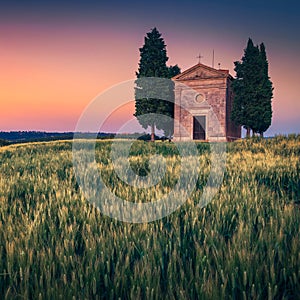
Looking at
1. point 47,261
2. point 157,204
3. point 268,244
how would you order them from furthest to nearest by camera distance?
point 157,204 < point 268,244 < point 47,261

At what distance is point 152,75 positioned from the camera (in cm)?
3731

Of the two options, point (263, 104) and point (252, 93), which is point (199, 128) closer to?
point (252, 93)

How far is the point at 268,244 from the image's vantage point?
11.8ft

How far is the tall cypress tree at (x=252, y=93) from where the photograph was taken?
116 ft

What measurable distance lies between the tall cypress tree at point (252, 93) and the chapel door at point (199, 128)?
12.4ft

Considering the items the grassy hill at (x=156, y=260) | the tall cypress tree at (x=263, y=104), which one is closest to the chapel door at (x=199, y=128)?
the tall cypress tree at (x=263, y=104)

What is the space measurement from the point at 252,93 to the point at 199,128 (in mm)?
7016

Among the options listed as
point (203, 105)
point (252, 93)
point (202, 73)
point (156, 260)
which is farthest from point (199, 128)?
point (156, 260)

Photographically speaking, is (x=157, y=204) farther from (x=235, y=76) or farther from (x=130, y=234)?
(x=235, y=76)

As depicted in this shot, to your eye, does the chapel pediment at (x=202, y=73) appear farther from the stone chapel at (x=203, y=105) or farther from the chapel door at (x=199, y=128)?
the chapel door at (x=199, y=128)

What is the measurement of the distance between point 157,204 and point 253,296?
2.91 meters

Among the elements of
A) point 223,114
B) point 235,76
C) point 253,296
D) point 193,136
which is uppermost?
point 235,76

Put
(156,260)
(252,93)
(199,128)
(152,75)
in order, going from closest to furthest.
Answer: (156,260) < (252,93) < (152,75) < (199,128)

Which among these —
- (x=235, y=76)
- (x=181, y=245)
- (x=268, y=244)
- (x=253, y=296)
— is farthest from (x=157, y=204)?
(x=235, y=76)
